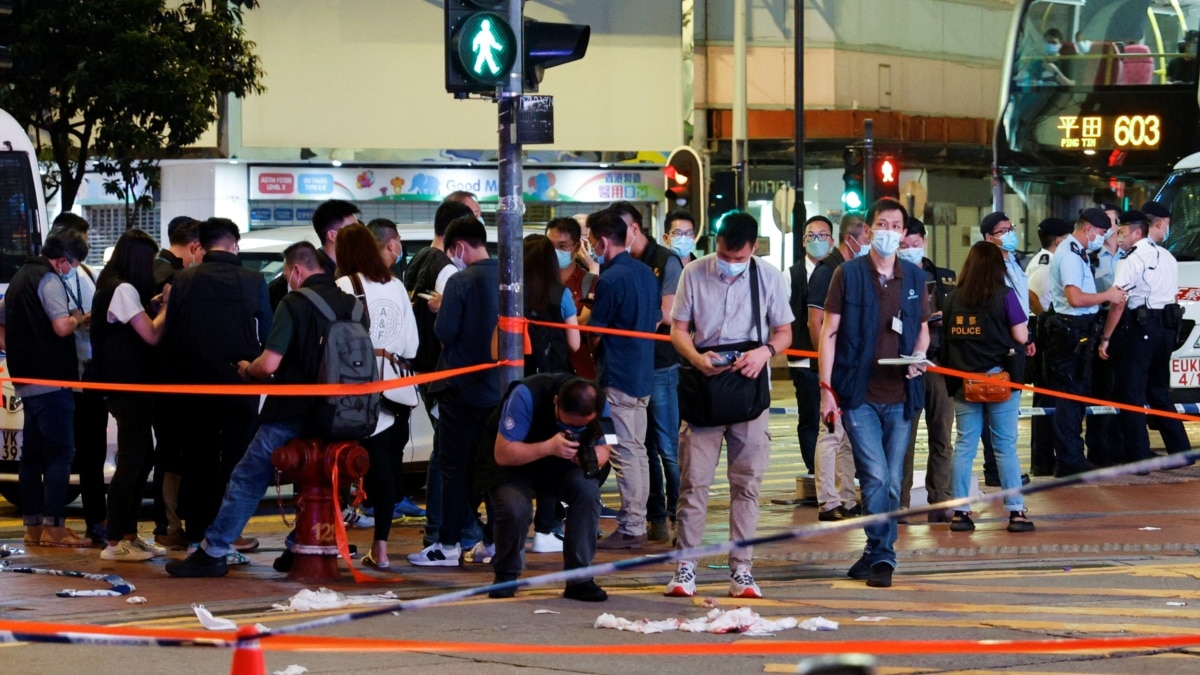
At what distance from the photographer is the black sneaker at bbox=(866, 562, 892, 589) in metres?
9.39

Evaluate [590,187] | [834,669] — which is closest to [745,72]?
[590,187]

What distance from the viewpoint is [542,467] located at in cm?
916

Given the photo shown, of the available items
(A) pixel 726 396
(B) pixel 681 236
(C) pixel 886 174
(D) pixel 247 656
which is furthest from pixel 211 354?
(C) pixel 886 174

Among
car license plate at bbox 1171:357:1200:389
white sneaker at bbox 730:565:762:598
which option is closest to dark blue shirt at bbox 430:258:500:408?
white sneaker at bbox 730:565:762:598

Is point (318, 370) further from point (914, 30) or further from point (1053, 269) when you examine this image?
point (914, 30)

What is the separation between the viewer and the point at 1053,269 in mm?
14375

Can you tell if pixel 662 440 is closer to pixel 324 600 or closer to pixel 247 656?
pixel 324 600

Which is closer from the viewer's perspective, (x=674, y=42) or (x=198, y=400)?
(x=198, y=400)

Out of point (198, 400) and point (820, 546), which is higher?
point (198, 400)

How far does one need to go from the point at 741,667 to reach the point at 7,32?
574 inches

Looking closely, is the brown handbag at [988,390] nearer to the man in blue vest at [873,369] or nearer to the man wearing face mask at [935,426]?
the man wearing face mask at [935,426]

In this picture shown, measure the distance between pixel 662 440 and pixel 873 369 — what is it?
2173 mm

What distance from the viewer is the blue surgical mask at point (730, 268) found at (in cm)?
929

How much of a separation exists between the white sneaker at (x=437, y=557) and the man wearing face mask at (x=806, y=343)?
3.23 m
